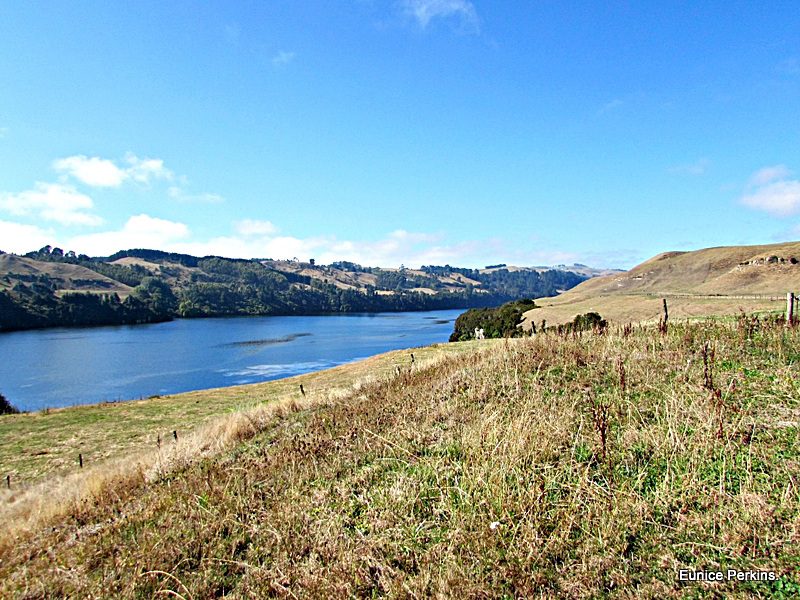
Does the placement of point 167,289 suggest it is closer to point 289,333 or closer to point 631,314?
point 289,333

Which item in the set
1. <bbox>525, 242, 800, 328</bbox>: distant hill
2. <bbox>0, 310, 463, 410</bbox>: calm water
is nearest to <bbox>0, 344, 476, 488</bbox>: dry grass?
<bbox>0, 310, 463, 410</bbox>: calm water

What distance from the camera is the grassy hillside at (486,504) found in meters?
3.20

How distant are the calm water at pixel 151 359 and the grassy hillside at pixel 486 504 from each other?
4591 centimetres

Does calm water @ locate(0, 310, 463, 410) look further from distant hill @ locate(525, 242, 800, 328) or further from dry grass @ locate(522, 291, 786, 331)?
distant hill @ locate(525, 242, 800, 328)

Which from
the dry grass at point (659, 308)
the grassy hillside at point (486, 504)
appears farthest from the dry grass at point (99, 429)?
the dry grass at point (659, 308)

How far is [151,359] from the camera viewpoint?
230ft

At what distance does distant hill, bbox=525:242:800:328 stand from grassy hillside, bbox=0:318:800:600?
28393mm

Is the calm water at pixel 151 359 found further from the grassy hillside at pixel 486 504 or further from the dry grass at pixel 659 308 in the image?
the grassy hillside at pixel 486 504

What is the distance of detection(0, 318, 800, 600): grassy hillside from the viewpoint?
10.5 ft

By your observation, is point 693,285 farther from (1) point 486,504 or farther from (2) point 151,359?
(2) point 151,359

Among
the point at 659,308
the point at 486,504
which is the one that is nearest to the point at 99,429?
the point at 486,504

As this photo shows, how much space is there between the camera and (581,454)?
4574mm

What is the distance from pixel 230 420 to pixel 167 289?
193173 millimetres

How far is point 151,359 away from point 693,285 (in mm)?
85731
